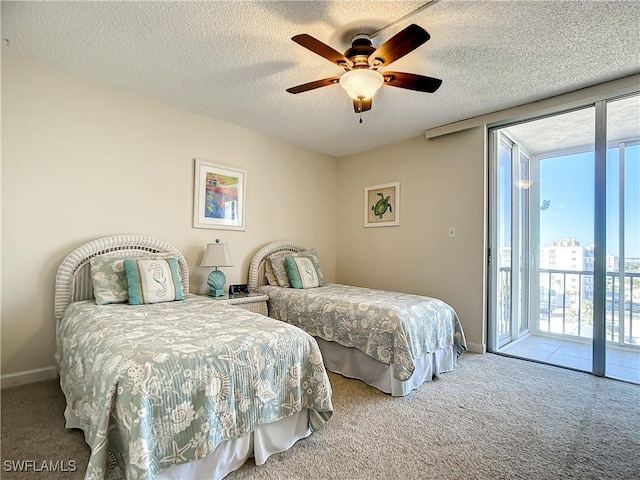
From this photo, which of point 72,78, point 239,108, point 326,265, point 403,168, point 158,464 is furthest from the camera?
point 326,265

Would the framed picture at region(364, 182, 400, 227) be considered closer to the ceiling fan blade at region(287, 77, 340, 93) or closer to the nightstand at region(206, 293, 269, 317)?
the nightstand at region(206, 293, 269, 317)

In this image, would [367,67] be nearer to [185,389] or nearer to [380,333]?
[380,333]

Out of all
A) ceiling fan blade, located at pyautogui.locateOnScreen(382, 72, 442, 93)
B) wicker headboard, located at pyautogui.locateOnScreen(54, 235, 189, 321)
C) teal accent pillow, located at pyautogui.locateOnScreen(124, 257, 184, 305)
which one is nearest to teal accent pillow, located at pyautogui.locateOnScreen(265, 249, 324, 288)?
wicker headboard, located at pyautogui.locateOnScreen(54, 235, 189, 321)

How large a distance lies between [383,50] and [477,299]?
107 inches

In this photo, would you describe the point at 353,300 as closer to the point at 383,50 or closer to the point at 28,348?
the point at 383,50

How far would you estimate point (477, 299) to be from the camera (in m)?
3.43

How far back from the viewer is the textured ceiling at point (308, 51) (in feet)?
6.20

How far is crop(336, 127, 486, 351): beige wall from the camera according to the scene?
137 inches

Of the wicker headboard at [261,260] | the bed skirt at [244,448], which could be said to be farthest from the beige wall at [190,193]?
the bed skirt at [244,448]

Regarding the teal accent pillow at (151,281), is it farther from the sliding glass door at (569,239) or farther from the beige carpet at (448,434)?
the sliding glass door at (569,239)

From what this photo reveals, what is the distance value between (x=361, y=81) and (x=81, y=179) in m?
2.48

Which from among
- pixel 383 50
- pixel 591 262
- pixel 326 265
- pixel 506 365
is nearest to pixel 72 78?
pixel 383 50

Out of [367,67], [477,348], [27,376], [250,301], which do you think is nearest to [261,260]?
[250,301]

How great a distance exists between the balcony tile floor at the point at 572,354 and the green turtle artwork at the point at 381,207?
2137 millimetres
